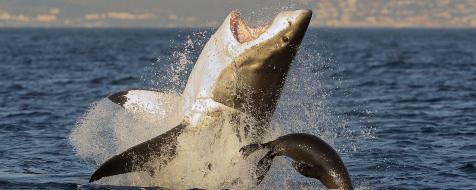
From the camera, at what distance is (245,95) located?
1501 centimetres

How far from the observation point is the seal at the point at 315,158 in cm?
1446

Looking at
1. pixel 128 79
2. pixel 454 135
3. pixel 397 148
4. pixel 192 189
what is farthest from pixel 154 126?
pixel 128 79

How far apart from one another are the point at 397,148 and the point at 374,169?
2973mm

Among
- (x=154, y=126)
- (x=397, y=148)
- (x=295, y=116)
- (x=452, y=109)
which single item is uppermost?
(x=154, y=126)

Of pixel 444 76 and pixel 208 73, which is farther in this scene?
pixel 444 76

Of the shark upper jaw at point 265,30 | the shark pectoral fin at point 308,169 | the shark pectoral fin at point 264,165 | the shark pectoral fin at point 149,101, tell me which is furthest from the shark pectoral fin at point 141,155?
the shark pectoral fin at point 308,169

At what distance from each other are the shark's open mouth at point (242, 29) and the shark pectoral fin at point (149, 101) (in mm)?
1806

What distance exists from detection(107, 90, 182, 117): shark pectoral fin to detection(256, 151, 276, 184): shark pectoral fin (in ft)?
5.58

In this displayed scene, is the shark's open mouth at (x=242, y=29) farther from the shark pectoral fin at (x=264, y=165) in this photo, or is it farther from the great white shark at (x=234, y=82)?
the shark pectoral fin at (x=264, y=165)

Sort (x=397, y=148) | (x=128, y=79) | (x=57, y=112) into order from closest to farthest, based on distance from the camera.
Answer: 1. (x=397, y=148)
2. (x=57, y=112)
3. (x=128, y=79)

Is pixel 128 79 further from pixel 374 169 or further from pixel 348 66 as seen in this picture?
pixel 374 169

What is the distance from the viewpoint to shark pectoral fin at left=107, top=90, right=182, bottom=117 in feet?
Result: 53.2

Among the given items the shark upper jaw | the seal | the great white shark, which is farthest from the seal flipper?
the shark upper jaw

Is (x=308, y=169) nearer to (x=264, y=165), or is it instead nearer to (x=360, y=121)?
(x=264, y=165)
